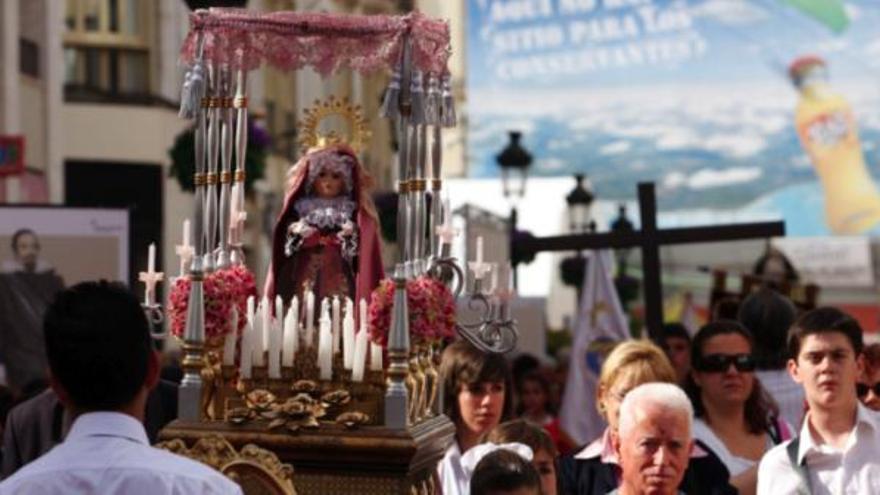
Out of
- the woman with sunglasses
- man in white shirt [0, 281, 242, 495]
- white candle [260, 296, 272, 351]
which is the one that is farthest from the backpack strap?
man in white shirt [0, 281, 242, 495]

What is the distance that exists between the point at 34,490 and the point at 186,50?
4885mm

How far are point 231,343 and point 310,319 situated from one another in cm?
33

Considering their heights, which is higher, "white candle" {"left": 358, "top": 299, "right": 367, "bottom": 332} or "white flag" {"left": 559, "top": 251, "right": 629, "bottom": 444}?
"white candle" {"left": 358, "top": 299, "right": 367, "bottom": 332}

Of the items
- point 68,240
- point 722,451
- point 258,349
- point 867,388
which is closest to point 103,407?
point 258,349

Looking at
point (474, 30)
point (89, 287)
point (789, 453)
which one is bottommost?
point (789, 453)

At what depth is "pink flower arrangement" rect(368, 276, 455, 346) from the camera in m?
9.87

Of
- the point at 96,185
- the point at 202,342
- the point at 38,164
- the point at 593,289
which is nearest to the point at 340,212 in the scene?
the point at 202,342

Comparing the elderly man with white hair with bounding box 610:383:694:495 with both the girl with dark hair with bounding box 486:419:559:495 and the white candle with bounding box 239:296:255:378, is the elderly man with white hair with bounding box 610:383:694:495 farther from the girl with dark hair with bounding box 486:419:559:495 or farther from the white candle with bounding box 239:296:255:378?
the white candle with bounding box 239:296:255:378

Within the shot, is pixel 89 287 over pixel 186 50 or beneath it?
beneath

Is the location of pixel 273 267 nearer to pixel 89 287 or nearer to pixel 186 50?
pixel 186 50

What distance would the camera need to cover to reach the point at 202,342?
32.4 ft

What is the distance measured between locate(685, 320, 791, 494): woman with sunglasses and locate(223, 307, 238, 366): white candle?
187 cm

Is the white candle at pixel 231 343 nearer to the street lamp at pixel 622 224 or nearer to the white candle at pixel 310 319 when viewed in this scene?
the white candle at pixel 310 319

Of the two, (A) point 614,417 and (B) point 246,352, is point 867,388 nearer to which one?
(A) point 614,417
